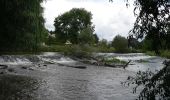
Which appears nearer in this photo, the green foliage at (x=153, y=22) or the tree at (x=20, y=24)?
the green foliage at (x=153, y=22)

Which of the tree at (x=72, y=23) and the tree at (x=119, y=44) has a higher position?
the tree at (x=72, y=23)

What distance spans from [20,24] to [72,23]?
85640mm

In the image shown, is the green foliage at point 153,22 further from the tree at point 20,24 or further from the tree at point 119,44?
the tree at point 119,44

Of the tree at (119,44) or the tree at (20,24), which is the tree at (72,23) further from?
the tree at (20,24)

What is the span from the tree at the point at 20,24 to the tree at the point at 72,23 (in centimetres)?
8197

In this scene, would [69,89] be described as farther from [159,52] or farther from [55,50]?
[55,50]

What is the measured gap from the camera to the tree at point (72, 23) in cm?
10344

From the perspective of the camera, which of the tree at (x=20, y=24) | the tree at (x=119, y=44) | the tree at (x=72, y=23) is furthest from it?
the tree at (x=72, y=23)

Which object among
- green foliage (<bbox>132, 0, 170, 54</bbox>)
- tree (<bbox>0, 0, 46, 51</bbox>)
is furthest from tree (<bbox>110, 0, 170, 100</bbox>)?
tree (<bbox>0, 0, 46, 51</bbox>)

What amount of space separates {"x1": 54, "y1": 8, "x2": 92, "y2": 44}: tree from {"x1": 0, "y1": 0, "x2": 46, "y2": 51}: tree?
81971mm

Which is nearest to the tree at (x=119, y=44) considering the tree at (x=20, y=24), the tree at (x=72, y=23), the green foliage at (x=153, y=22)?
the tree at (x=72, y=23)

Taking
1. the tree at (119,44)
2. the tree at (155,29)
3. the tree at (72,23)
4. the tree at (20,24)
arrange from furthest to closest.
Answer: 1. the tree at (72,23)
2. the tree at (119,44)
3. the tree at (20,24)
4. the tree at (155,29)

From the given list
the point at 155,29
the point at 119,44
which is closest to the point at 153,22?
the point at 155,29

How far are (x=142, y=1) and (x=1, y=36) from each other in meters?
12.8
